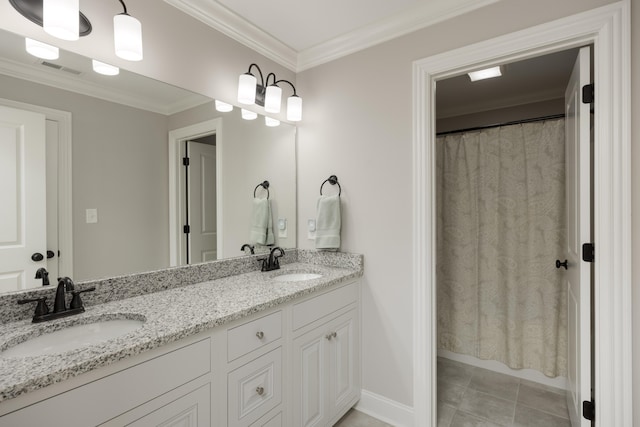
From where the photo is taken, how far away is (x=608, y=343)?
1.35 metres

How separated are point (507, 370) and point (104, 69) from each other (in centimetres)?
329

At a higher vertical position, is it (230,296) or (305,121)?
(305,121)

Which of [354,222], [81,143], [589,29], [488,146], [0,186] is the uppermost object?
[589,29]

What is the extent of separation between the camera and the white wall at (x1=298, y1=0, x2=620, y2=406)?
1878 millimetres

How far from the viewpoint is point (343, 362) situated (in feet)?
6.22

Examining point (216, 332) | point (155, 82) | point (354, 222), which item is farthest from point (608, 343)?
point (155, 82)

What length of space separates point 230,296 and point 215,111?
1073 millimetres

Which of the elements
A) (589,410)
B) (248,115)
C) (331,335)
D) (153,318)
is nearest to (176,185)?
(248,115)

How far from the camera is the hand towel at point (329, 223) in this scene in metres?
2.08

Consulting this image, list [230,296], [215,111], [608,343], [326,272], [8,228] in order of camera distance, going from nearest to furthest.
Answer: [8,228] → [608,343] → [230,296] → [215,111] → [326,272]

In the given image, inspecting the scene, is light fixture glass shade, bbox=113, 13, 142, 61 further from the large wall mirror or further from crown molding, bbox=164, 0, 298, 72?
crown molding, bbox=164, 0, 298, 72

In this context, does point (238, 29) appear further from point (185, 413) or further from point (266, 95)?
point (185, 413)

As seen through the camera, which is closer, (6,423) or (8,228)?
(6,423)

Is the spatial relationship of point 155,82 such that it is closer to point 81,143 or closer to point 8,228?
point 81,143
